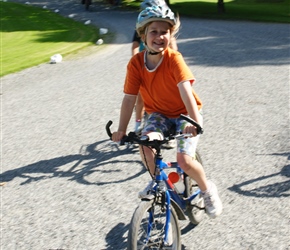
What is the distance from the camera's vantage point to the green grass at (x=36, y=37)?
13.5 m

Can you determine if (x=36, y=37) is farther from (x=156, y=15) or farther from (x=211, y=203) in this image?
(x=156, y=15)

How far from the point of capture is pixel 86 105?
27.7 feet

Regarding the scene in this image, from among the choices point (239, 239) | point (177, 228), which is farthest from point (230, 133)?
point (177, 228)

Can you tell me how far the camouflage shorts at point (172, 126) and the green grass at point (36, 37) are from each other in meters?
8.38

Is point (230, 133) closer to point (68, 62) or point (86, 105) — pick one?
point (86, 105)

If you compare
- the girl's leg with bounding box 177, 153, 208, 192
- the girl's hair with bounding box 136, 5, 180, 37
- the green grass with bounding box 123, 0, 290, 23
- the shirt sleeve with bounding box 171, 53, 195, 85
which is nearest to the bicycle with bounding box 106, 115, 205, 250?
the girl's leg with bounding box 177, 153, 208, 192

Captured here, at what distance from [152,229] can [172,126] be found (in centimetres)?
85

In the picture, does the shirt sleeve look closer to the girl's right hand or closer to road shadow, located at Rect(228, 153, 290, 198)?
the girl's right hand

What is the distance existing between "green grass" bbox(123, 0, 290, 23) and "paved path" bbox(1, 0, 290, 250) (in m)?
10.8

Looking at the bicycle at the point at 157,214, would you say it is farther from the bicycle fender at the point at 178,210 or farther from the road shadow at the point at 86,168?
the road shadow at the point at 86,168

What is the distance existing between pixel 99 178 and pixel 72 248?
1.43 metres

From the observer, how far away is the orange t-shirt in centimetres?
370

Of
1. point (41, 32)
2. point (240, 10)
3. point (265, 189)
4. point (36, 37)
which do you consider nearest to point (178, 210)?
point (265, 189)

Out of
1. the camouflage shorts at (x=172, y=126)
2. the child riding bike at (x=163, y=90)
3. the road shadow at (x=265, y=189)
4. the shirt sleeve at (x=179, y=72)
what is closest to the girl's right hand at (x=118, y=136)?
the child riding bike at (x=163, y=90)
